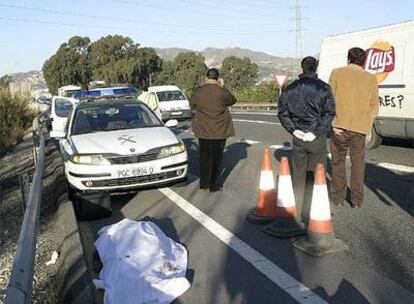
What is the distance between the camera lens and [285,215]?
576 centimetres

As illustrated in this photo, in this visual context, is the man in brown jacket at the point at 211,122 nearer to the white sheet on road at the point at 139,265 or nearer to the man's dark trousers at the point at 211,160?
the man's dark trousers at the point at 211,160

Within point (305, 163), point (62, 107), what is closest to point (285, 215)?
point (305, 163)

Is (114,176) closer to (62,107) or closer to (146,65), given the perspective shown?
(62,107)

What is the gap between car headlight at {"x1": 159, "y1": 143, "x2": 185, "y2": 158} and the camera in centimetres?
780

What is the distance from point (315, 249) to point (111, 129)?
449 centimetres

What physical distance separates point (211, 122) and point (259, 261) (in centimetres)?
341

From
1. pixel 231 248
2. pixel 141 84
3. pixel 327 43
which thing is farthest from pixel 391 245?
pixel 141 84

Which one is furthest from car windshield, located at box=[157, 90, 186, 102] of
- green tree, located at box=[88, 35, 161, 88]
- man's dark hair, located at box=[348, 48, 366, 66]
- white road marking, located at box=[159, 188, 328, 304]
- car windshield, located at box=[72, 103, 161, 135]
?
green tree, located at box=[88, 35, 161, 88]

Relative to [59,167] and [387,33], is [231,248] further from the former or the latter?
[59,167]

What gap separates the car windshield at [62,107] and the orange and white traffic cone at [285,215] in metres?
13.3

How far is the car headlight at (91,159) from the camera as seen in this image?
7.47 meters

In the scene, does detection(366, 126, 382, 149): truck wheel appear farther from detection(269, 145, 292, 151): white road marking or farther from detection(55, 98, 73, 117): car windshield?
detection(55, 98, 73, 117): car windshield

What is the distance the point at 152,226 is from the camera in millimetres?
5320

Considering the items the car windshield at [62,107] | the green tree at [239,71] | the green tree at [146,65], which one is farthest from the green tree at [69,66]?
the car windshield at [62,107]
